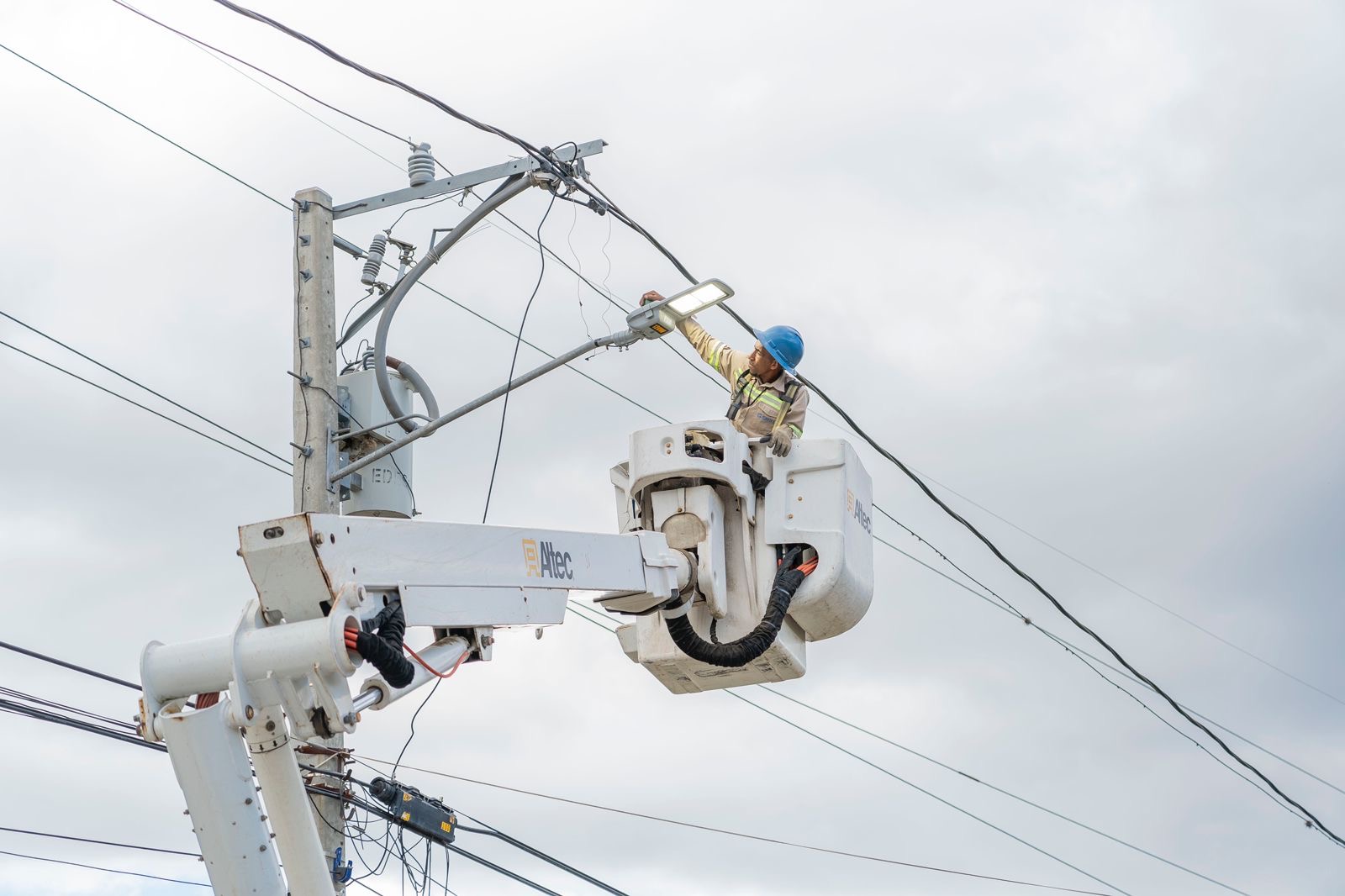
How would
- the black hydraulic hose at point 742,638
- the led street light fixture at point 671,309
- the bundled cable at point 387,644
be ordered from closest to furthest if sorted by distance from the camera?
the bundled cable at point 387,644
the black hydraulic hose at point 742,638
the led street light fixture at point 671,309

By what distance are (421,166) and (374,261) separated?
2.02 ft

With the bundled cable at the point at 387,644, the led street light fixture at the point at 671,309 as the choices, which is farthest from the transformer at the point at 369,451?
the bundled cable at the point at 387,644

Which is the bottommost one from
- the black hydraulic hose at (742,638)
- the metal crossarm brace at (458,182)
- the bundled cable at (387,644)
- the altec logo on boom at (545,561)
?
the bundled cable at (387,644)

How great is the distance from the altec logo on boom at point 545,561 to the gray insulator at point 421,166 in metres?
3.65

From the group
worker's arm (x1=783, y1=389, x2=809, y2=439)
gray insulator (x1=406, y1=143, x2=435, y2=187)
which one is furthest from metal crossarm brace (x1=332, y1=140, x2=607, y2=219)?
worker's arm (x1=783, y1=389, x2=809, y2=439)

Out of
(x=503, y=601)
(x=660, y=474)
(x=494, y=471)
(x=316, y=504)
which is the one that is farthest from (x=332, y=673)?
(x=494, y=471)

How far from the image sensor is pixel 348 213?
10.3 meters

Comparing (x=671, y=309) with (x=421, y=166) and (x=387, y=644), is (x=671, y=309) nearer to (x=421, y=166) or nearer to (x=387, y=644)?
(x=421, y=166)

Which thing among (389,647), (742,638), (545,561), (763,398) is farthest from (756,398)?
(389,647)

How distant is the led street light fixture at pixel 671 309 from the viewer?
9.52 metres

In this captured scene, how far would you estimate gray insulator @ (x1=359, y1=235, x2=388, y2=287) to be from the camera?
10328 mm

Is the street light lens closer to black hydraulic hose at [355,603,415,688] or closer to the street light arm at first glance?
the street light arm

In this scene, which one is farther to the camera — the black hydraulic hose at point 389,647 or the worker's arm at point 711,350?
the worker's arm at point 711,350

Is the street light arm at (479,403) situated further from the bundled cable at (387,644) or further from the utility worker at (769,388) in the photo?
the bundled cable at (387,644)
